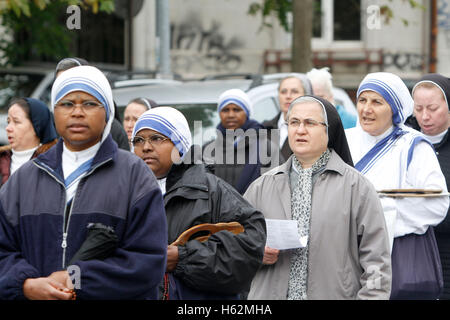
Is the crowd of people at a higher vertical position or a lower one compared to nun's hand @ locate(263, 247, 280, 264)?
higher

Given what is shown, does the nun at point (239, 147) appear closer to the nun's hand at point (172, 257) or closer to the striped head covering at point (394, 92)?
the striped head covering at point (394, 92)

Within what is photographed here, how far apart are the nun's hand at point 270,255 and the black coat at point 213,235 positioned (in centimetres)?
29

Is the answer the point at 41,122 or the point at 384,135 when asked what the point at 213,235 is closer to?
the point at 384,135

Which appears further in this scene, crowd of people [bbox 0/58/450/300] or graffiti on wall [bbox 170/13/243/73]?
graffiti on wall [bbox 170/13/243/73]

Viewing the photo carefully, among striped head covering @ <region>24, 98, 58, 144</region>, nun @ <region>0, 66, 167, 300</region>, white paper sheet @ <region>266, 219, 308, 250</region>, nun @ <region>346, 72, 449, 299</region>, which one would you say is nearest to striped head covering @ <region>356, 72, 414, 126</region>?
nun @ <region>346, 72, 449, 299</region>

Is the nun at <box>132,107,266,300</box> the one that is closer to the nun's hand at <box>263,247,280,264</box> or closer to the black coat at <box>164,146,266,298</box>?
the black coat at <box>164,146,266,298</box>

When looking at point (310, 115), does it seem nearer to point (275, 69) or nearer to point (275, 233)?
point (275, 233)

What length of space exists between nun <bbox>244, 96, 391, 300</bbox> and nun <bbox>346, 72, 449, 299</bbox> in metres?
0.43

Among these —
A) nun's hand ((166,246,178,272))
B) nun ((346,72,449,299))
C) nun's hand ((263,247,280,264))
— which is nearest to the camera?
nun's hand ((166,246,178,272))

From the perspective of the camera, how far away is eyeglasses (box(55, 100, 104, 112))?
321 centimetres

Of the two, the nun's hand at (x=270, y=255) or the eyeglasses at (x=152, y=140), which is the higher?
the eyeglasses at (x=152, y=140)

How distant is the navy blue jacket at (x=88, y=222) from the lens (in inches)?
121

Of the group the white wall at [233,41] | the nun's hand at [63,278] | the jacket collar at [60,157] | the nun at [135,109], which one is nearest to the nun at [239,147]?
the nun at [135,109]
